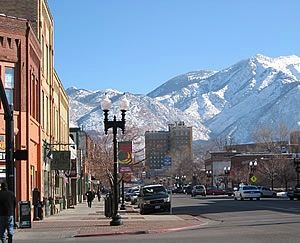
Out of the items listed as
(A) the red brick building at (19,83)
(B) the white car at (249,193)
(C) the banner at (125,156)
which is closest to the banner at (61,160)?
(C) the banner at (125,156)

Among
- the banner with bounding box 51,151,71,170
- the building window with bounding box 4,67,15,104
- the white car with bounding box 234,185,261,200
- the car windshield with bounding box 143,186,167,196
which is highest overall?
the building window with bounding box 4,67,15,104

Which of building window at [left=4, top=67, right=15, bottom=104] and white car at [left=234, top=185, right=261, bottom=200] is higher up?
building window at [left=4, top=67, right=15, bottom=104]

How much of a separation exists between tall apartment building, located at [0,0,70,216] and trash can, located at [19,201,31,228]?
447 centimetres

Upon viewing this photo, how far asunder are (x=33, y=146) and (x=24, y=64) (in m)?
5.13

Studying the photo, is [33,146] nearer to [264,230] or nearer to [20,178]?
[20,178]

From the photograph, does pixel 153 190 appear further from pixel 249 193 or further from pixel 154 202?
pixel 249 193

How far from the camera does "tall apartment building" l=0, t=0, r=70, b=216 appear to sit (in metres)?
42.7

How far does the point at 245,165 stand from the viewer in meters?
140

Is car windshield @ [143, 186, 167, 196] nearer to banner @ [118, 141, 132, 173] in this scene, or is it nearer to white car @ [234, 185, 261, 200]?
banner @ [118, 141, 132, 173]

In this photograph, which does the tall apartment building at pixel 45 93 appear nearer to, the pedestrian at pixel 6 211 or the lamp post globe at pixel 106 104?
the lamp post globe at pixel 106 104

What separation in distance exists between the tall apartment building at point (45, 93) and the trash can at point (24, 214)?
4.47 meters

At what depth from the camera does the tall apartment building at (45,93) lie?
42719 mm

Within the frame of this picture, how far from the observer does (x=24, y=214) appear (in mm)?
31828

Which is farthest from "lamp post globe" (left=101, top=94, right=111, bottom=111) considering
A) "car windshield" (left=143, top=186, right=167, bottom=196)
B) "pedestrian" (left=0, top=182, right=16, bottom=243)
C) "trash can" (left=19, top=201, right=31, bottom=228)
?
"car windshield" (left=143, top=186, right=167, bottom=196)
